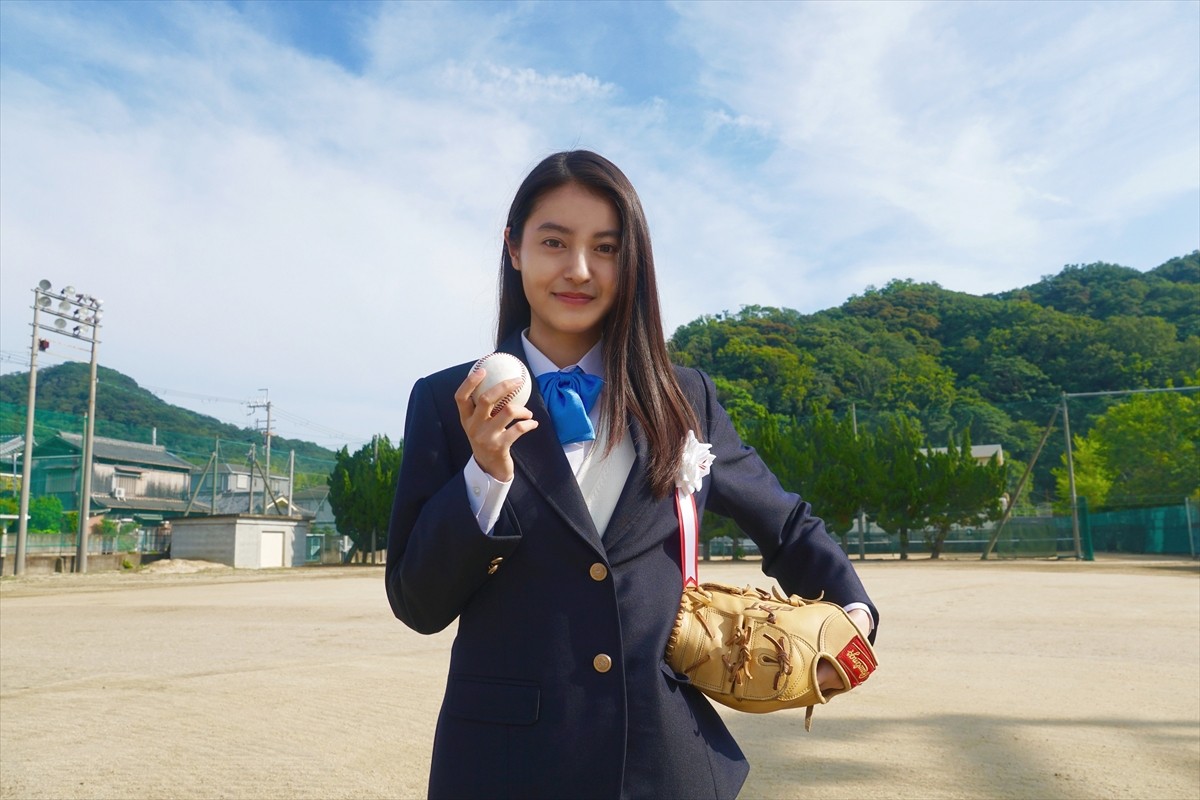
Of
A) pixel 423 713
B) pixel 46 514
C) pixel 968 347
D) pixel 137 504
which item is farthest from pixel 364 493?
pixel 968 347

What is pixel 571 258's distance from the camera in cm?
176

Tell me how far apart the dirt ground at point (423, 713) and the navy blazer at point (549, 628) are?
332 centimetres

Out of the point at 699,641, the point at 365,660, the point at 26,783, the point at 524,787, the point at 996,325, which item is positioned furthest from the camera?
the point at 996,325

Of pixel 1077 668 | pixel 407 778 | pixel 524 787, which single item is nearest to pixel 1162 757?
pixel 1077 668

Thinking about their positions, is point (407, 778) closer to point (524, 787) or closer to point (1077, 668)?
point (524, 787)

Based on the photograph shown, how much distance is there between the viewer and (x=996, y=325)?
68562 mm

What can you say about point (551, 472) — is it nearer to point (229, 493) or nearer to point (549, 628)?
point (549, 628)

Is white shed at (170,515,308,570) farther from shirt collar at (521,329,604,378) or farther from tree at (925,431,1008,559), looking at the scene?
shirt collar at (521,329,604,378)

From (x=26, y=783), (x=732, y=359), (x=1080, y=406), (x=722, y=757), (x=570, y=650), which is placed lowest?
(x=26, y=783)

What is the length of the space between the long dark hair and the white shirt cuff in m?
0.30

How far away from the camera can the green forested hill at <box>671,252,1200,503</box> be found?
5722cm

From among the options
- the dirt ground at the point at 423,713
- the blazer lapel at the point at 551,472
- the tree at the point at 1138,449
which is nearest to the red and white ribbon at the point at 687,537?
the blazer lapel at the point at 551,472

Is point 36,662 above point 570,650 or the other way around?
the other way around

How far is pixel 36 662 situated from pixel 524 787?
965 centimetres
